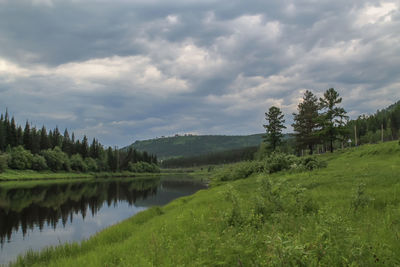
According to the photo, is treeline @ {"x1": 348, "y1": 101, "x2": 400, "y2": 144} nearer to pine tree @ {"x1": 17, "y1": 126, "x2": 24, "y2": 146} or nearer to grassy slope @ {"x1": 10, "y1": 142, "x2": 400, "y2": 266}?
grassy slope @ {"x1": 10, "y1": 142, "x2": 400, "y2": 266}

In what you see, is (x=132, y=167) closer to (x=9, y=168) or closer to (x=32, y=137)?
(x=32, y=137)

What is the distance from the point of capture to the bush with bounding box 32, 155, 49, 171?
101 m

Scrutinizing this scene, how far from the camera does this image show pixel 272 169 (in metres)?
32.4

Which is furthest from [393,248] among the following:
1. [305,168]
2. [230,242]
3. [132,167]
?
[132,167]

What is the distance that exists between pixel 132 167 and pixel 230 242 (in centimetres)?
17492

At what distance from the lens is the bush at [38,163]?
10100 centimetres

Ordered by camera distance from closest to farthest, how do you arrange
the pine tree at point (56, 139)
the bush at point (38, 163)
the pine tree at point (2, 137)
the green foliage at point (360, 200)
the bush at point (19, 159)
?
the green foliage at point (360, 200)
the bush at point (19, 159)
the bush at point (38, 163)
the pine tree at point (2, 137)
the pine tree at point (56, 139)

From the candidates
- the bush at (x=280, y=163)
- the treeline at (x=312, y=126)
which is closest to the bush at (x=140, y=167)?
the treeline at (x=312, y=126)

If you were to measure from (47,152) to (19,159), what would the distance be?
14.4 m

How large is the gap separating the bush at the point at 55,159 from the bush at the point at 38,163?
5.13 meters

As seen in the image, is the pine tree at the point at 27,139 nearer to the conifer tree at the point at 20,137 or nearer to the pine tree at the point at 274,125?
the conifer tree at the point at 20,137

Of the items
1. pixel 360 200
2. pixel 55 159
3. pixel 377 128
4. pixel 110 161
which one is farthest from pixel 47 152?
pixel 377 128

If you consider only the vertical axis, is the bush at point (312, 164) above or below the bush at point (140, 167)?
above

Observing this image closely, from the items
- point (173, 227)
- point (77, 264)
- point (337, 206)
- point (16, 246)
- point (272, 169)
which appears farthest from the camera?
point (272, 169)
